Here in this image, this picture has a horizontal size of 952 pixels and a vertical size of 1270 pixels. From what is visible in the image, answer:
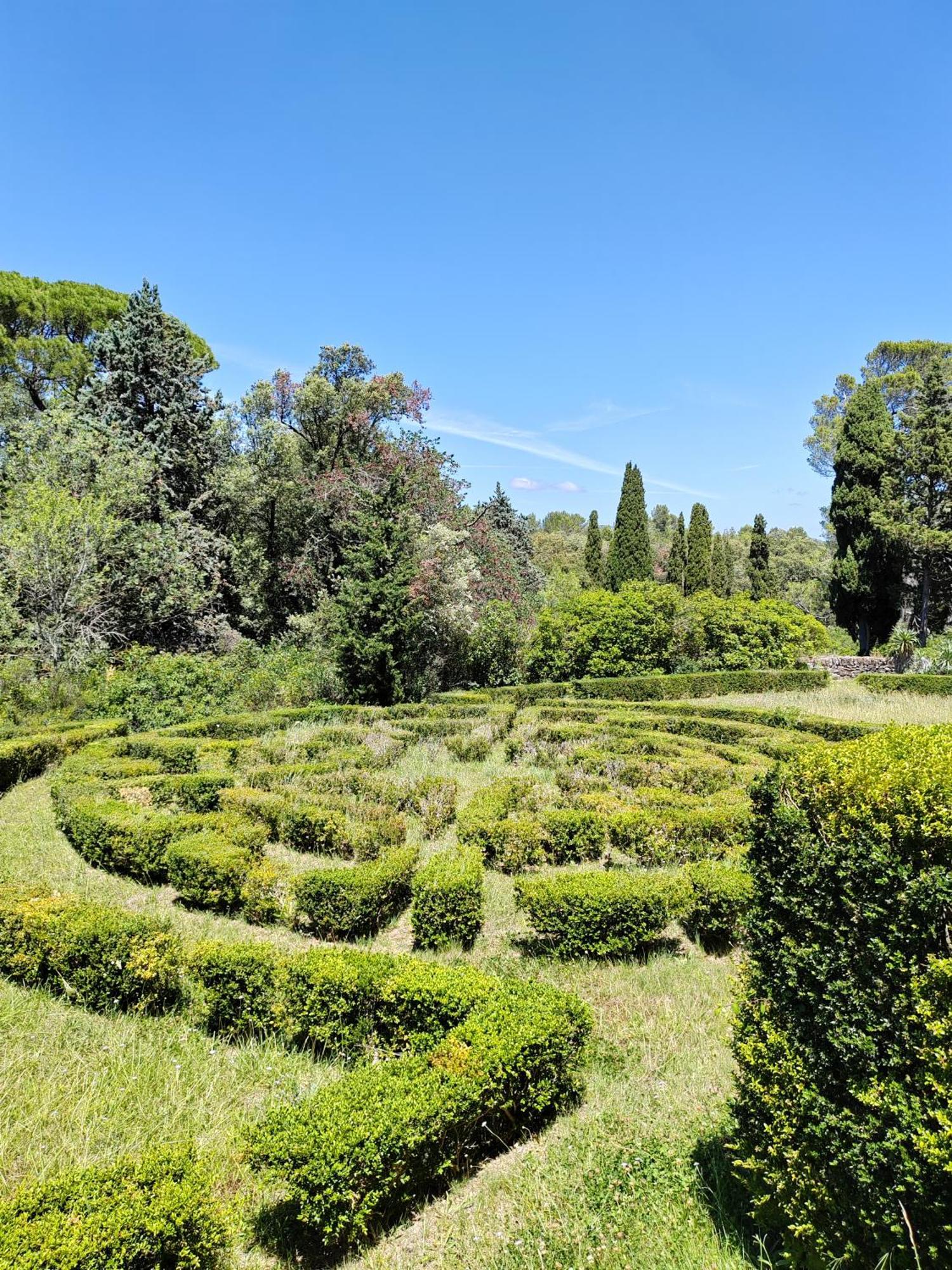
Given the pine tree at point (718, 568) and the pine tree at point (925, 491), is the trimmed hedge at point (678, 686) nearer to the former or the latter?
the pine tree at point (925, 491)

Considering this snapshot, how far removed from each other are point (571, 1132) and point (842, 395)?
1816 inches

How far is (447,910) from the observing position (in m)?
5.87

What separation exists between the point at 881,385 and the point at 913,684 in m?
25.5

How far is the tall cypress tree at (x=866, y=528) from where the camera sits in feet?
94.0

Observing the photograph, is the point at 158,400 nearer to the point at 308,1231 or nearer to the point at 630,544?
the point at 630,544

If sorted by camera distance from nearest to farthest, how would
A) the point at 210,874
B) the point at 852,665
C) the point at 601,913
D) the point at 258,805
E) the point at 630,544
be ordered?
the point at 601,913 → the point at 210,874 → the point at 258,805 → the point at 852,665 → the point at 630,544

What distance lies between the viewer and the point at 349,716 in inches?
623

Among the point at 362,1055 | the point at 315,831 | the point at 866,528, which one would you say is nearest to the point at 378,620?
the point at 315,831

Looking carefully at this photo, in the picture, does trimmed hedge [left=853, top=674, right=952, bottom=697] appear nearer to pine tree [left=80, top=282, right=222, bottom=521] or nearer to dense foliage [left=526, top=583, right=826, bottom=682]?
dense foliage [left=526, top=583, right=826, bottom=682]

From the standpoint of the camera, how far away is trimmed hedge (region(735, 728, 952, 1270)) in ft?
6.92

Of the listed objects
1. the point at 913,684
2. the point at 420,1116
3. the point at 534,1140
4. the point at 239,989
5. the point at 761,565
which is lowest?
the point at 534,1140

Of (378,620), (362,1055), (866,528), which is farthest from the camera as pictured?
(866,528)

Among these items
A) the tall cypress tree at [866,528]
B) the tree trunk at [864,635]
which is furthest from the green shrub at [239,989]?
the tree trunk at [864,635]

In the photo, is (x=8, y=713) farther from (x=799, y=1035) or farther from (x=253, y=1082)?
(x=799, y=1035)
